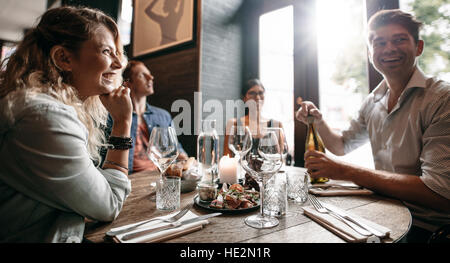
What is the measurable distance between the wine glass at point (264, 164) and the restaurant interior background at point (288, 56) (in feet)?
6.05

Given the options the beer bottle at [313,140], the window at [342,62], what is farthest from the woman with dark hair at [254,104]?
the beer bottle at [313,140]

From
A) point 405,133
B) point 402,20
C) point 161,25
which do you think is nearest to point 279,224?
point 405,133

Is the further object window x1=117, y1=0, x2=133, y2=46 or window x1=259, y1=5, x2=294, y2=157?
window x1=117, y1=0, x2=133, y2=46

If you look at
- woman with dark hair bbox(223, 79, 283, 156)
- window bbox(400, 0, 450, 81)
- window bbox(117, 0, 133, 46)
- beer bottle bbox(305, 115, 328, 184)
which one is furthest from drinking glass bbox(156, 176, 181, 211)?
window bbox(117, 0, 133, 46)

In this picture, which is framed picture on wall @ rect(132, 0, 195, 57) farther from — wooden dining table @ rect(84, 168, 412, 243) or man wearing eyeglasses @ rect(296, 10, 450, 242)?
wooden dining table @ rect(84, 168, 412, 243)

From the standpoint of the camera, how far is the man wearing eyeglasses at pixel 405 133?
886mm

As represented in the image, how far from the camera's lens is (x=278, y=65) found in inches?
111

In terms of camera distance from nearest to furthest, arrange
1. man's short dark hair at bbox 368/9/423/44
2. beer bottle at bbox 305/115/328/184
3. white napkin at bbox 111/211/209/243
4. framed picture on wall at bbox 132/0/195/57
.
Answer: white napkin at bbox 111/211/209/243 → man's short dark hair at bbox 368/9/423/44 → beer bottle at bbox 305/115/328/184 → framed picture on wall at bbox 132/0/195/57

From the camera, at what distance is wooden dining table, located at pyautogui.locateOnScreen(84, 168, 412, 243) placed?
1.85 ft

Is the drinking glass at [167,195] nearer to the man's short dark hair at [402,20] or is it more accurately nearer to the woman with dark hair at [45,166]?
the woman with dark hair at [45,166]

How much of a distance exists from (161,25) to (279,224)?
325 cm

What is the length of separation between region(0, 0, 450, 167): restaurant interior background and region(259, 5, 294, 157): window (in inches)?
0.5

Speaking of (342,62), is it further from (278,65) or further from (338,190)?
(338,190)
